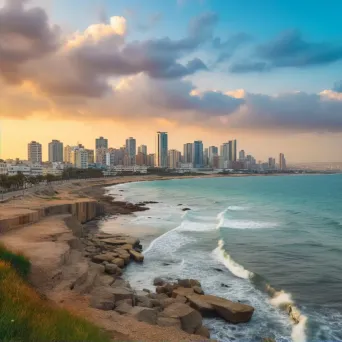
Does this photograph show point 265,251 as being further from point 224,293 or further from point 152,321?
point 152,321

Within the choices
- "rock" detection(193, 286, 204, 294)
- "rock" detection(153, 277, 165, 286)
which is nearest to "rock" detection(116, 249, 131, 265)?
"rock" detection(153, 277, 165, 286)

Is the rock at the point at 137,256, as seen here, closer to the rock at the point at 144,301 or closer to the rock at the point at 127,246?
the rock at the point at 127,246

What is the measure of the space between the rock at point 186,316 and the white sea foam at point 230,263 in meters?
6.87

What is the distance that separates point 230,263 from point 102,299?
10.7m

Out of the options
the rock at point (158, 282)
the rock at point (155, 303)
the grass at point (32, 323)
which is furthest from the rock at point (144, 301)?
the grass at point (32, 323)

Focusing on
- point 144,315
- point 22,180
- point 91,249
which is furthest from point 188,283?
point 22,180

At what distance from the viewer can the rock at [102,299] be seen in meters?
11.9

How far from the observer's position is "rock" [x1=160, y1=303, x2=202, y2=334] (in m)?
12.0

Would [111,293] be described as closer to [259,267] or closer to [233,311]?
[233,311]

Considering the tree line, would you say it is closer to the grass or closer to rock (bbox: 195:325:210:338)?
rock (bbox: 195:325:210:338)

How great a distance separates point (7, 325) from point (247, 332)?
9.36 m

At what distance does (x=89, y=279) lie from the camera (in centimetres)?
1503

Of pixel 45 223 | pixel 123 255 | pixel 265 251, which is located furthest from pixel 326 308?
pixel 45 223

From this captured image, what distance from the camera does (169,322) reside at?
1176 centimetres
